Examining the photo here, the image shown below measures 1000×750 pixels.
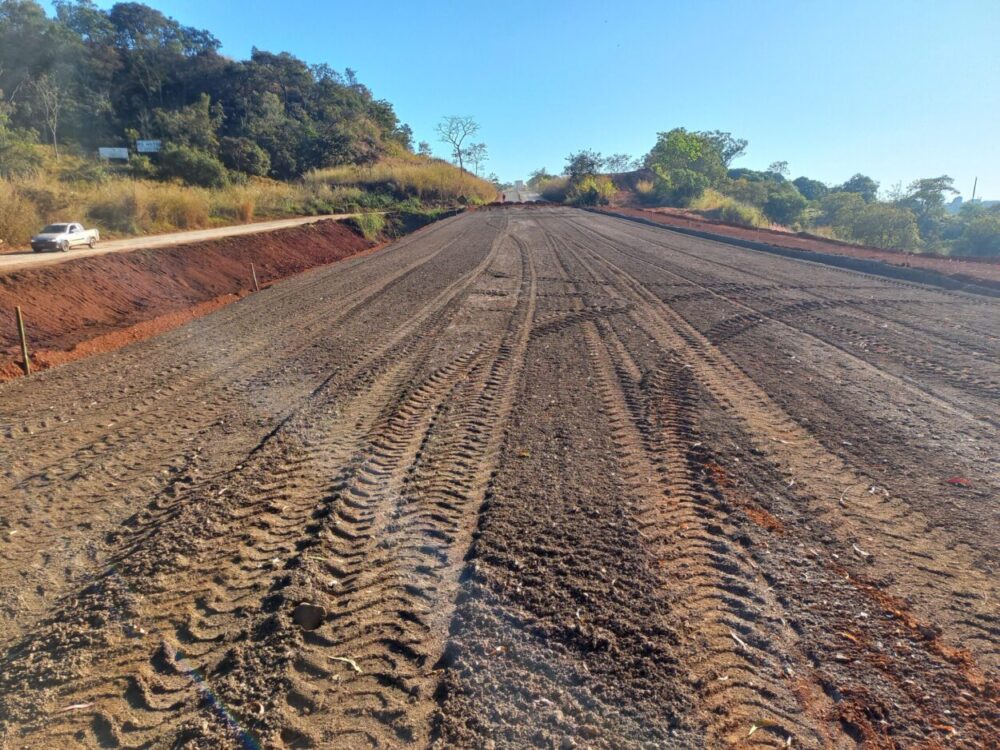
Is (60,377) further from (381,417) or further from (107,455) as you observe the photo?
(381,417)

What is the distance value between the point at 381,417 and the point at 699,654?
446cm

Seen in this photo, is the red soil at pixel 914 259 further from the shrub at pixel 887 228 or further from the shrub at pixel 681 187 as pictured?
the shrub at pixel 681 187

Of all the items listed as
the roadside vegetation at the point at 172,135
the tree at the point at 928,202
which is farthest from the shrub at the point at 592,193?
the tree at the point at 928,202

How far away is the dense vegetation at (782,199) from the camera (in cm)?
3269

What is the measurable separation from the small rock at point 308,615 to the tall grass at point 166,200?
23.7m

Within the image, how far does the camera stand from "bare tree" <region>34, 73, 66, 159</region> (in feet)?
174

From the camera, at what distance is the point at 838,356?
28.8 ft

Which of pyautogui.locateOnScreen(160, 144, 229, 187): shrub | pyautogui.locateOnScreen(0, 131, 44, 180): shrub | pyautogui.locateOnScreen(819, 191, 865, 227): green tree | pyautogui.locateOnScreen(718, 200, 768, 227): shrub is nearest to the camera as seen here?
pyautogui.locateOnScreen(0, 131, 44, 180): shrub

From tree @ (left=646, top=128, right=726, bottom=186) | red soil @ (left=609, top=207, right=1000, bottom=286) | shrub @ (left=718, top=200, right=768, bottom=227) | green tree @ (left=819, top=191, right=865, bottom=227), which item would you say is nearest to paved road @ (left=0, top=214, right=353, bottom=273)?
red soil @ (left=609, top=207, right=1000, bottom=286)

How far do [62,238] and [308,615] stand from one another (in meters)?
21.4

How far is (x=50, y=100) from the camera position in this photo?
5400 centimetres

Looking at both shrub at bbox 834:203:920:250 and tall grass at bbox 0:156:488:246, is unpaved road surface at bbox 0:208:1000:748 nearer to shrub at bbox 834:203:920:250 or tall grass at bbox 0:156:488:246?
tall grass at bbox 0:156:488:246

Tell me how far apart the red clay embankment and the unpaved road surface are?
3.14 meters

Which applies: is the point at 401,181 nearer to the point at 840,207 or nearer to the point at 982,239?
the point at 840,207
